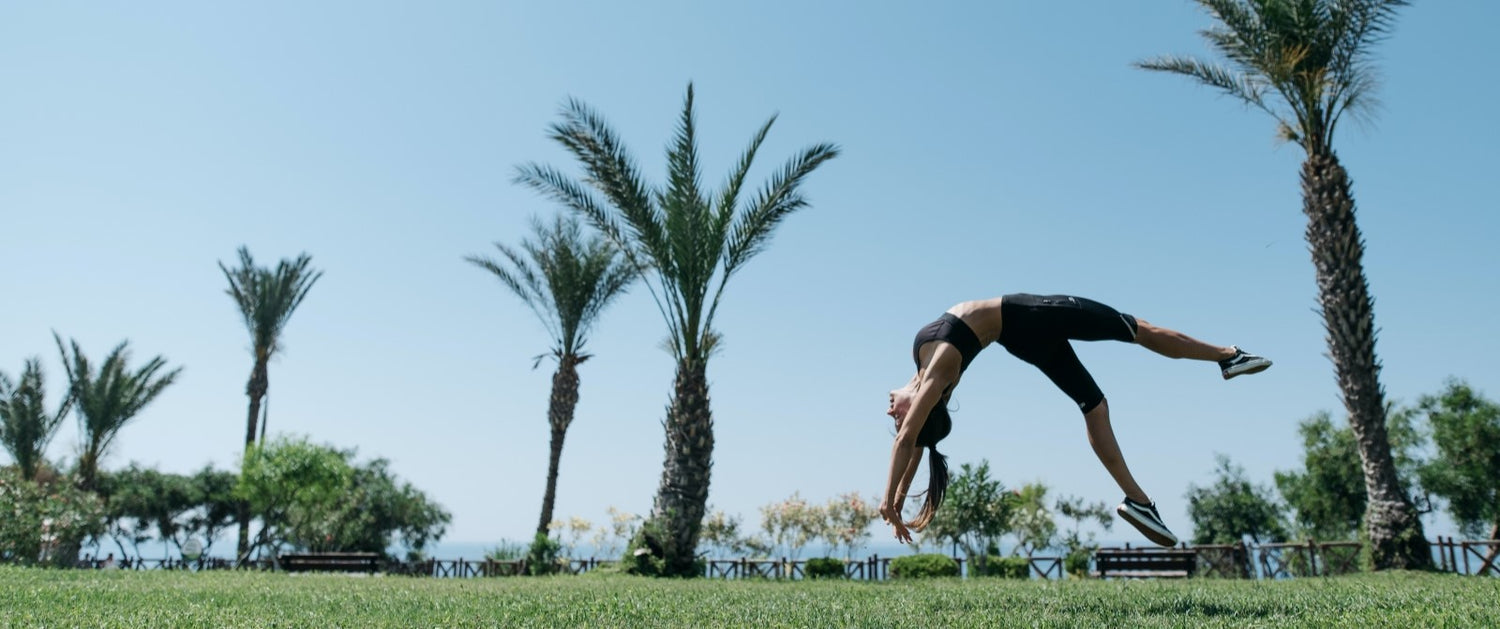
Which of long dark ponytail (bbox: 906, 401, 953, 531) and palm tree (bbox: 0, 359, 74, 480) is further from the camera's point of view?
palm tree (bbox: 0, 359, 74, 480)

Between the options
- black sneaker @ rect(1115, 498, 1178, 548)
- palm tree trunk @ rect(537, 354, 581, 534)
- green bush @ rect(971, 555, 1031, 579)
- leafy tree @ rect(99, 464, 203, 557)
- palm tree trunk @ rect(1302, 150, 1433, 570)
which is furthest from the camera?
leafy tree @ rect(99, 464, 203, 557)

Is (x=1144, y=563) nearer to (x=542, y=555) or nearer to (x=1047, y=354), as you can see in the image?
(x=542, y=555)

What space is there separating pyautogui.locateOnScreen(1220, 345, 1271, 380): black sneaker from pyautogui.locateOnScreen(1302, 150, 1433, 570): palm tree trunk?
1288 cm

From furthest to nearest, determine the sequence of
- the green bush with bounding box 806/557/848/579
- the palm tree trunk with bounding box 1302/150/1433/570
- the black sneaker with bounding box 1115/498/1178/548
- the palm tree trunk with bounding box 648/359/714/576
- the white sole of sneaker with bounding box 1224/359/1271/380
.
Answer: the green bush with bounding box 806/557/848/579 → the palm tree trunk with bounding box 648/359/714/576 → the palm tree trunk with bounding box 1302/150/1433/570 → the black sneaker with bounding box 1115/498/1178/548 → the white sole of sneaker with bounding box 1224/359/1271/380

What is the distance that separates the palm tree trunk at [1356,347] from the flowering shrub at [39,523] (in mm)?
24887

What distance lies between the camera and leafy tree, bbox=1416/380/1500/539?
32.8 meters

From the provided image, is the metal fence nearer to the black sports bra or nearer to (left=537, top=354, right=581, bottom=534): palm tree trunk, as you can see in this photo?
(left=537, top=354, right=581, bottom=534): palm tree trunk

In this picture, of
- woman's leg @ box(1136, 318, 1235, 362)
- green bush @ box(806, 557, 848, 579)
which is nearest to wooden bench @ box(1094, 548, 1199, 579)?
green bush @ box(806, 557, 848, 579)

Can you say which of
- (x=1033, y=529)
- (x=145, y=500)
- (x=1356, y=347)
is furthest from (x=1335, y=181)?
(x=145, y=500)

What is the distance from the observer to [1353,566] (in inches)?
946

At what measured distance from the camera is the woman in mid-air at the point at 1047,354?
18.1 ft

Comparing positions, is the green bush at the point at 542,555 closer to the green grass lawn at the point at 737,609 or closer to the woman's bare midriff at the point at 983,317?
the green grass lawn at the point at 737,609

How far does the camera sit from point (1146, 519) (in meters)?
5.74

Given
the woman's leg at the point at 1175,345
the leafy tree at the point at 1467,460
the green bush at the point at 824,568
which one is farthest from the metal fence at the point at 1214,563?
the woman's leg at the point at 1175,345
